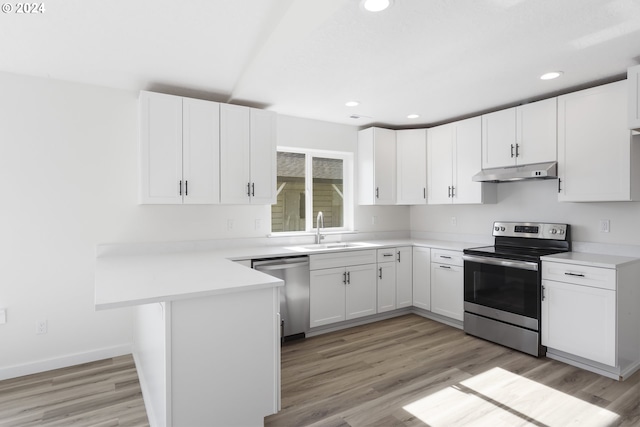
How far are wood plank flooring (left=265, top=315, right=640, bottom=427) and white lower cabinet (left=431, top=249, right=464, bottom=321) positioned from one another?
0.45 metres

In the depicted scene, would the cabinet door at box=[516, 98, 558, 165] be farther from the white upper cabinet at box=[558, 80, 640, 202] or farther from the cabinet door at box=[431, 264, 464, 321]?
the cabinet door at box=[431, 264, 464, 321]

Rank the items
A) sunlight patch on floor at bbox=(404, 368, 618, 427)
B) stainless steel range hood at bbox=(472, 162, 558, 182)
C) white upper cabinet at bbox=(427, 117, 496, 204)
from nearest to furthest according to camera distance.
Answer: sunlight patch on floor at bbox=(404, 368, 618, 427) < stainless steel range hood at bbox=(472, 162, 558, 182) < white upper cabinet at bbox=(427, 117, 496, 204)

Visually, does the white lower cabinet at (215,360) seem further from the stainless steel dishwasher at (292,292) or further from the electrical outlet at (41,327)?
the electrical outlet at (41,327)

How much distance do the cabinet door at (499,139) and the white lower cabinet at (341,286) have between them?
1.57 m

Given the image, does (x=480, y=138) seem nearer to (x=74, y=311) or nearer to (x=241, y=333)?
(x=241, y=333)

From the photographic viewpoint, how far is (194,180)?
10.5ft

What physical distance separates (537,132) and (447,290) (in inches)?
70.7

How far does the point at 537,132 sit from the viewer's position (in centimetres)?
333

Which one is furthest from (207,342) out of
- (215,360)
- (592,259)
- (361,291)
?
(592,259)

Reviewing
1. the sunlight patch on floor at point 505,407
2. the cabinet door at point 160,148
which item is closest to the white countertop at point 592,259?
the sunlight patch on floor at point 505,407

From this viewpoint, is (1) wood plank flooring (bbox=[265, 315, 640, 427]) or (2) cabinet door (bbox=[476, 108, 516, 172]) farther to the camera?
(2) cabinet door (bbox=[476, 108, 516, 172])

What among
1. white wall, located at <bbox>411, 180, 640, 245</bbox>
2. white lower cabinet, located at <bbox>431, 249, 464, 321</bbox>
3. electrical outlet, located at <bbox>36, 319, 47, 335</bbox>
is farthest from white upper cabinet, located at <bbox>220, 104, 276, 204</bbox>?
white wall, located at <bbox>411, 180, 640, 245</bbox>

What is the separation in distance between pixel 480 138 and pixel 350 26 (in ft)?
7.76

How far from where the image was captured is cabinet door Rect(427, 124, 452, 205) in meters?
4.16
